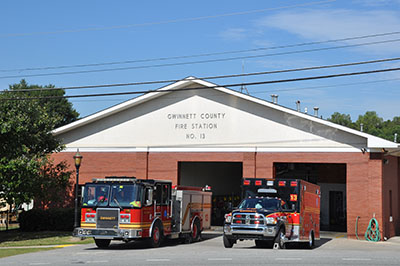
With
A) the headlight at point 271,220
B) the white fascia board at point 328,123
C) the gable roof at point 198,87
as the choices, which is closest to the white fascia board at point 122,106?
the gable roof at point 198,87

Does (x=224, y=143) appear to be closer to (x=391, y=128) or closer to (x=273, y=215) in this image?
(x=273, y=215)

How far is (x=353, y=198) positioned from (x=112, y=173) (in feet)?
44.1

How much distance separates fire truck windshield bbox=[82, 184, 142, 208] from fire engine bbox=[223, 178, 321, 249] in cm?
350

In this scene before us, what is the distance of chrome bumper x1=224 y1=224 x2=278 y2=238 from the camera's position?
21.0 metres

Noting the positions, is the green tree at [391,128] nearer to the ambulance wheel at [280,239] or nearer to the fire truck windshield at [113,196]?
the ambulance wheel at [280,239]

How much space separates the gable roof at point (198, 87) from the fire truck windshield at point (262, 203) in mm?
7865

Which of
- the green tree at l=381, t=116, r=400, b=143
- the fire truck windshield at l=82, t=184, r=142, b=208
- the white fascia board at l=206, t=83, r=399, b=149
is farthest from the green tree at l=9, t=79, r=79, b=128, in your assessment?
the green tree at l=381, t=116, r=400, b=143

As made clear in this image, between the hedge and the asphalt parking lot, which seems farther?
the hedge

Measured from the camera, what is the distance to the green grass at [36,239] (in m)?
26.2

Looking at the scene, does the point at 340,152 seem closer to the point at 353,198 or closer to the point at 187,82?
the point at 353,198

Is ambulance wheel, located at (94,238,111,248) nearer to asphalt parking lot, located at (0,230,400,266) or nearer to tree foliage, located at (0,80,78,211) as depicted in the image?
asphalt parking lot, located at (0,230,400,266)

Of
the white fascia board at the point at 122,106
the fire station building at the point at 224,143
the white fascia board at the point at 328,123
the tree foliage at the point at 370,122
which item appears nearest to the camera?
the white fascia board at the point at 328,123

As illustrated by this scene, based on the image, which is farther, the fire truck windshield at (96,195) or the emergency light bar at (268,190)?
the emergency light bar at (268,190)

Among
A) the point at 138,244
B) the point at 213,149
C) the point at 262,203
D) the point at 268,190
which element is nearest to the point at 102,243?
the point at 138,244
